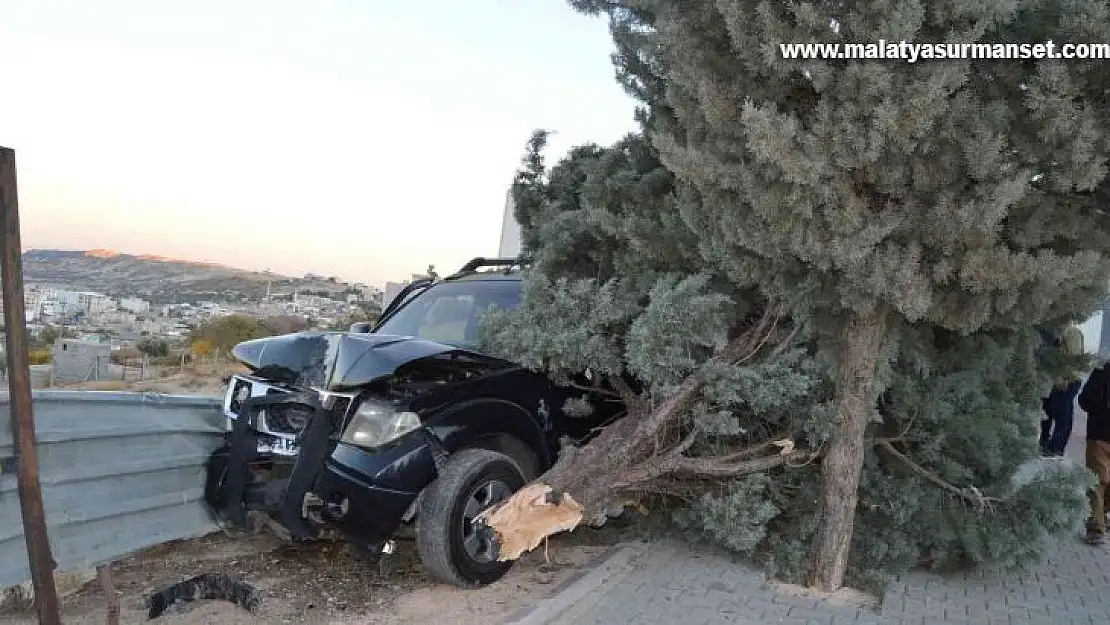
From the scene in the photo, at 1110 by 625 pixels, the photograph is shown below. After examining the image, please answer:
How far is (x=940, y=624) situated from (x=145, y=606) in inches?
171

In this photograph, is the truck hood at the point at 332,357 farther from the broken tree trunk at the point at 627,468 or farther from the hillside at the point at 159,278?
the hillside at the point at 159,278

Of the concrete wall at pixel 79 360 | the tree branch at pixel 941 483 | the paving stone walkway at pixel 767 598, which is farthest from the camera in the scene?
the concrete wall at pixel 79 360

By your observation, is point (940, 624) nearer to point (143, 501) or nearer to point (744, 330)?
point (744, 330)

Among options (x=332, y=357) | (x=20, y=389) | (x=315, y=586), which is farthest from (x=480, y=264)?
(x=20, y=389)

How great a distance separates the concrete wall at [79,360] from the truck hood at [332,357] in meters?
17.5

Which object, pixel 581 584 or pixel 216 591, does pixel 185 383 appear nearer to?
pixel 216 591

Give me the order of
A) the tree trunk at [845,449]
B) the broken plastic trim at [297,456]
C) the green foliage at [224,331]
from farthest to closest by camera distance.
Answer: the green foliage at [224,331], the tree trunk at [845,449], the broken plastic trim at [297,456]

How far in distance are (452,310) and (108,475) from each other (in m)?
2.63

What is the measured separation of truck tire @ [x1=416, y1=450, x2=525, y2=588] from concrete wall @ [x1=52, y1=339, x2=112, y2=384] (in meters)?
18.3

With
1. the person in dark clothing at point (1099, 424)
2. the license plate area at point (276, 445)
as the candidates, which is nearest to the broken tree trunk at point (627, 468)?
the license plate area at point (276, 445)

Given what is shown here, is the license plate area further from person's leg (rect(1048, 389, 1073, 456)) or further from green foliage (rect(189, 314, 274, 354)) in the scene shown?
green foliage (rect(189, 314, 274, 354))

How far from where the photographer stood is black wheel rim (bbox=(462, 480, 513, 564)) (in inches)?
173

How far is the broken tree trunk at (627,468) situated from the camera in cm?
430

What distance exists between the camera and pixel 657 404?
492 centimetres
